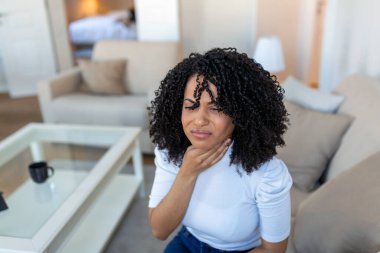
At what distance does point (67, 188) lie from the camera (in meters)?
1.62

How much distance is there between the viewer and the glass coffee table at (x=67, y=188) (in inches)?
49.7

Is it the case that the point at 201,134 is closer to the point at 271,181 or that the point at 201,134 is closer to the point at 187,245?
the point at 271,181

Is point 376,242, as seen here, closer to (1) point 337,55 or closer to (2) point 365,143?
(2) point 365,143

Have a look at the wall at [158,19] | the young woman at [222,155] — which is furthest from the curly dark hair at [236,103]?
the wall at [158,19]

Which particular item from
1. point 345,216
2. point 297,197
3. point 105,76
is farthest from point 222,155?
point 105,76

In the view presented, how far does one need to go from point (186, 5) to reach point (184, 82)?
8.82ft

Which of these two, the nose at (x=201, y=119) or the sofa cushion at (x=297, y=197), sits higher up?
the nose at (x=201, y=119)

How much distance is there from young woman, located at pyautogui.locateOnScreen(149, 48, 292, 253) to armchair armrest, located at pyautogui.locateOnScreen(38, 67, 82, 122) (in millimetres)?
1973

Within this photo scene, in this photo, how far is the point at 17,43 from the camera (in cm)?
403

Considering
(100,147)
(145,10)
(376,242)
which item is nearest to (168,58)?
(145,10)

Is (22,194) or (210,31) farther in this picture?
(210,31)

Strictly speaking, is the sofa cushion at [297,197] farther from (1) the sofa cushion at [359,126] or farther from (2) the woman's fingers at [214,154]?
(2) the woman's fingers at [214,154]

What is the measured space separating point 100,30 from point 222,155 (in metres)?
4.47

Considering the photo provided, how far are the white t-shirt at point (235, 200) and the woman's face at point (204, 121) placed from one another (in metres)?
0.09
